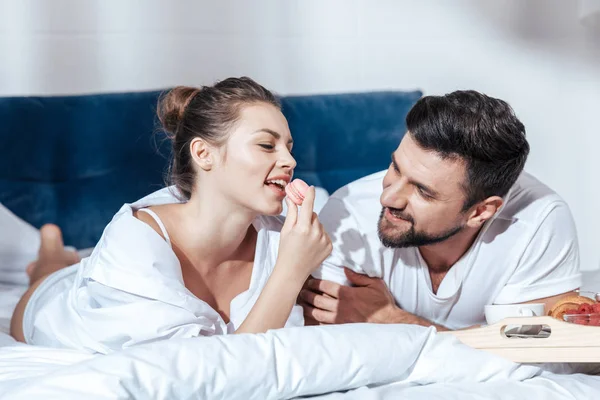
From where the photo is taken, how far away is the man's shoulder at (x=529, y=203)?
6.54 ft

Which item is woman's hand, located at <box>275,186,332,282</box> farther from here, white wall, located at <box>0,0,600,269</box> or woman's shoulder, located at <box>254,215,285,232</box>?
white wall, located at <box>0,0,600,269</box>

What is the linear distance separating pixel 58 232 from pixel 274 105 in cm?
95

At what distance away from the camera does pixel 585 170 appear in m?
3.34

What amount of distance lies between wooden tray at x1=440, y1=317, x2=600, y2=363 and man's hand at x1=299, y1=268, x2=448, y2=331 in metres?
0.33

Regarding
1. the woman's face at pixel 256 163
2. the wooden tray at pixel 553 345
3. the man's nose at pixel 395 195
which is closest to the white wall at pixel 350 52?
the woman's face at pixel 256 163

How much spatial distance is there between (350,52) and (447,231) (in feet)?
4.06

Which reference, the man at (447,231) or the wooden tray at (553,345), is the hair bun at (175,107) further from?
the wooden tray at (553,345)

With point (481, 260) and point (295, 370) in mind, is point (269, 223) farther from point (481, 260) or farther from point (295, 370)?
point (295, 370)

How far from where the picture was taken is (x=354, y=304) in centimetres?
198

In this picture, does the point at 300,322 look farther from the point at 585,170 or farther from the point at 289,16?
the point at 585,170

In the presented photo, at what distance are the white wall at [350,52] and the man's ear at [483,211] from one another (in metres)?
1.16

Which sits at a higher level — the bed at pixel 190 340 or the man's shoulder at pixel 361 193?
the man's shoulder at pixel 361 193

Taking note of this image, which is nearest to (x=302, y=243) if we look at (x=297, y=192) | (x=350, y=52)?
(x=297, y=192)

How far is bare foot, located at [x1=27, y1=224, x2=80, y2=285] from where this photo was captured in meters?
2.40
